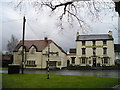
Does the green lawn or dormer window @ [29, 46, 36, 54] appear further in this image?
dormer window @ [29, 46, 36, 54]

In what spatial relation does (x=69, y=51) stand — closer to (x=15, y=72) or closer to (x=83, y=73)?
(x=83, y=73)

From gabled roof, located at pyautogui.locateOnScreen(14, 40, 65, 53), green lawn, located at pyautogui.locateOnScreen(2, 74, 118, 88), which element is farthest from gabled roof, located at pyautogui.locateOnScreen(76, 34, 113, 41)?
green lawn, located at pyautogui.locateOnScreen(2, 74, 118, 88)

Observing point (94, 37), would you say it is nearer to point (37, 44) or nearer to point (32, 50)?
point (37, 44)

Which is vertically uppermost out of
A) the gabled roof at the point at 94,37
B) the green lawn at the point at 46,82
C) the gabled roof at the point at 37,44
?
the gabled roof at the point at 94,37

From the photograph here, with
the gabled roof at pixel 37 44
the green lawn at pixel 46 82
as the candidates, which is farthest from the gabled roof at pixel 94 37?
the green lawn at pixel 46 82

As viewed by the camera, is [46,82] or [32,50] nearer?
[46,82]

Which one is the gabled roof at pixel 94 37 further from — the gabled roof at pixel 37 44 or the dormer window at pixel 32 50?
the dormer window at pixel 32 50

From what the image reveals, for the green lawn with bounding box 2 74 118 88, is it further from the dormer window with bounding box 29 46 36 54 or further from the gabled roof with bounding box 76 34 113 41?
the gabled roof with bounding box 76 34 113 41

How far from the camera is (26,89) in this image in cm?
269

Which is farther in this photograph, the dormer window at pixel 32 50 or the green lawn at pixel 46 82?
the dormer window at pixel 32 50

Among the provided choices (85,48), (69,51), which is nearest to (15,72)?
(69,51)

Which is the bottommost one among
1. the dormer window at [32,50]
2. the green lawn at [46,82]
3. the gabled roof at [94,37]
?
the green lawn at [46,82]

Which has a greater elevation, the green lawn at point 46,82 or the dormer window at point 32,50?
the dormer window at point 32,50

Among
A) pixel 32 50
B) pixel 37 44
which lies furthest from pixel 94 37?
→ pixel 32 50
